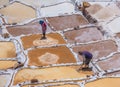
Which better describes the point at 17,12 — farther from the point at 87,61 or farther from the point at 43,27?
the point at 87,61

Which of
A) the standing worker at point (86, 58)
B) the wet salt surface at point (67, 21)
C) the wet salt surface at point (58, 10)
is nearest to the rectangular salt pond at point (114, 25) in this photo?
the wet salt surface at point (67, 21)

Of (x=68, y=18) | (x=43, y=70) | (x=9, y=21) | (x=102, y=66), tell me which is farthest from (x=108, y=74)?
(x=9, y=21)

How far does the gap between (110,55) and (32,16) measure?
403cm

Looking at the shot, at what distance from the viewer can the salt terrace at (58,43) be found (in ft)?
32.8

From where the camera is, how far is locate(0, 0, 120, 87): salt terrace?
10008mm

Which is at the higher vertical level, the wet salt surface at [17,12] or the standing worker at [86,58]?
the wet salt surface at [17,12]

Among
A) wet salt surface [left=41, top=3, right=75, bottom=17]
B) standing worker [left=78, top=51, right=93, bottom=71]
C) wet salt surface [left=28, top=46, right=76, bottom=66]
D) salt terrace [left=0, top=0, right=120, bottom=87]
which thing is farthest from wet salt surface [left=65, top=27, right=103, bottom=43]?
standing worker [left=78, top=51, right=93, bottom=71]

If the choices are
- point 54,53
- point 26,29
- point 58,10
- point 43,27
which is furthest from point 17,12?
point 54,53

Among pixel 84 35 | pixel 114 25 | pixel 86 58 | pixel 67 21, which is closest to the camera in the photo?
pixel 86 58

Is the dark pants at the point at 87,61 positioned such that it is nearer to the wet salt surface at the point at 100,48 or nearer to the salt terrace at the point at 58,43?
the salt terrace at the point at 58,43

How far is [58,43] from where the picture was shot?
11.8 metres

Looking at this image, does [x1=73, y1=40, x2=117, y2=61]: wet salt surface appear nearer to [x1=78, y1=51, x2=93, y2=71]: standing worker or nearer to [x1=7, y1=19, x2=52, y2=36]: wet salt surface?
[x1=78, y1=51, x2=93, y2=71]: standing worker

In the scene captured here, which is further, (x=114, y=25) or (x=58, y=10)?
(x=58, y=10)

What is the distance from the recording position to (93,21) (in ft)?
42.8
